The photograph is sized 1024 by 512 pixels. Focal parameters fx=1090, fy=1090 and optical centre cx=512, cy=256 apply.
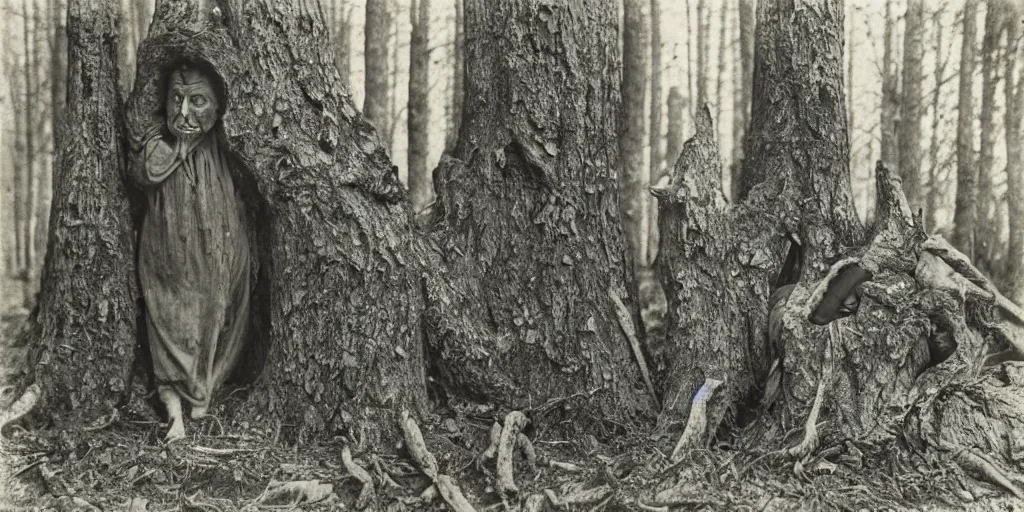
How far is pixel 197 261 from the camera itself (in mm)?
4117

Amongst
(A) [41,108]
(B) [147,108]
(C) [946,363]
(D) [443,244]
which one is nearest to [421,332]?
(D) [443,244]

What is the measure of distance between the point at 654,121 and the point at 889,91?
1041 millimetres

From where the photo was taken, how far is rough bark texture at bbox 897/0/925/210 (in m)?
4.63

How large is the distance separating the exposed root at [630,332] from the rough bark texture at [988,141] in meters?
1.51

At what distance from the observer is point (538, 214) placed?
14.0 ft

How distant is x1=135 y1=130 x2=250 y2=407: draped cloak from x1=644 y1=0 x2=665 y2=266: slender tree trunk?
1650 mm

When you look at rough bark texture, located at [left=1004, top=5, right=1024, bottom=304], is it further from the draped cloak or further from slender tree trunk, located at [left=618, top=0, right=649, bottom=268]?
the draped cloak

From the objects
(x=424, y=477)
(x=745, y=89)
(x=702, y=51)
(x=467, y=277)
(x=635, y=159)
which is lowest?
(x=424, y=477)

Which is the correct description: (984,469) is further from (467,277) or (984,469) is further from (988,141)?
(467,277)

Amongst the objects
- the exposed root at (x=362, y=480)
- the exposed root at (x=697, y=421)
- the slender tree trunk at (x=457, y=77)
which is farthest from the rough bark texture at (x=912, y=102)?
the exposed root at (x=362, y=480)

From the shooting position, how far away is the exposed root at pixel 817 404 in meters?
3.94

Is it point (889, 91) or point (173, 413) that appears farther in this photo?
point (889, 91)

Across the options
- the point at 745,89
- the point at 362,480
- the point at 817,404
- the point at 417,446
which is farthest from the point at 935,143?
the point at 362,480

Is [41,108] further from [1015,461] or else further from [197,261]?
[1015,461]
